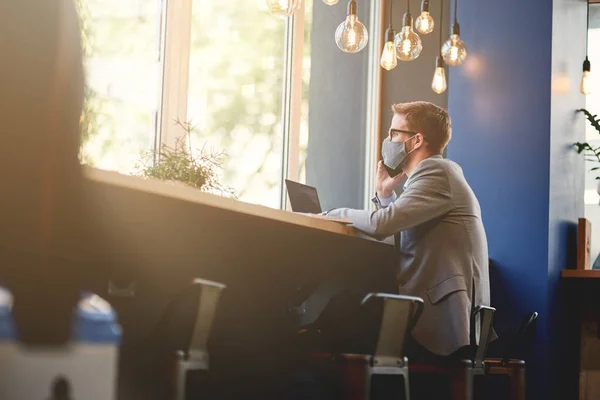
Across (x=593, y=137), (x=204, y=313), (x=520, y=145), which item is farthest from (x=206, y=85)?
(x=593, y=137)

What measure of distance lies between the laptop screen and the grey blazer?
0.19 m

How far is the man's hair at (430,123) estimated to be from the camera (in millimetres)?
3988

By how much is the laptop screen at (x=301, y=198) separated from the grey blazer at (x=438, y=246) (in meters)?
0.19

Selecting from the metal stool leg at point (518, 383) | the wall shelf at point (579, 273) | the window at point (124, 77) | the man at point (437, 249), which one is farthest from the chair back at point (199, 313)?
the wall shelf at point (579, 273)

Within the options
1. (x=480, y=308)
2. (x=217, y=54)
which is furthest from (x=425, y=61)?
(x=480, y=308)

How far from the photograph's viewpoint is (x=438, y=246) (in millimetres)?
3564

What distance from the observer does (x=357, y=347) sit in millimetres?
3000

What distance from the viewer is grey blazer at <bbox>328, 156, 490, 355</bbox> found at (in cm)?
342

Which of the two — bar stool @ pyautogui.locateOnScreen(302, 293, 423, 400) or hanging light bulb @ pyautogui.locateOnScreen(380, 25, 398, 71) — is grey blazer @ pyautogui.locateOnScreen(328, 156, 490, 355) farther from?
hanging light bulb @ pyautogui.locateOnScreen(380, 25, 398, 71)

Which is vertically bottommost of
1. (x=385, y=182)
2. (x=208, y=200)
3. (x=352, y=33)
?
(x=208, y=200)

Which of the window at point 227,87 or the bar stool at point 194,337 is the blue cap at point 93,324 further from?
the window at point 227,87

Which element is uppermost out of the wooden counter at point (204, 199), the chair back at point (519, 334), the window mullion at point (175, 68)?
the window mullion at point (175, 68)

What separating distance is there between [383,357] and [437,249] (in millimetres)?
916

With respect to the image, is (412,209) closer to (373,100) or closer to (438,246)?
(438,246)
